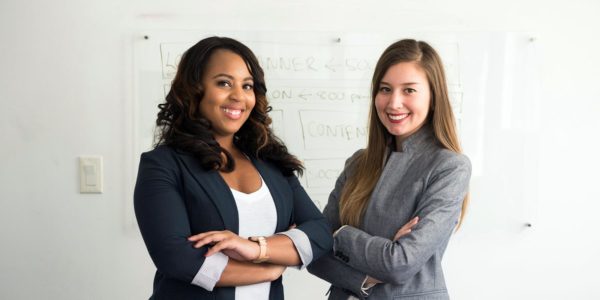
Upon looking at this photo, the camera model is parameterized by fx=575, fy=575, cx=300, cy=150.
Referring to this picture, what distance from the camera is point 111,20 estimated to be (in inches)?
101

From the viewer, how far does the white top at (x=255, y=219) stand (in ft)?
4.80

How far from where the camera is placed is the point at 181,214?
1.38 metres

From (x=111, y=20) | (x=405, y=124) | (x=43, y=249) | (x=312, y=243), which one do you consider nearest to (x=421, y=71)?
(x=405, y=124)

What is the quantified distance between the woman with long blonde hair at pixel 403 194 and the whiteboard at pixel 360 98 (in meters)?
0.85

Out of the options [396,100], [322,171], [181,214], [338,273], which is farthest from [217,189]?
[322,171]

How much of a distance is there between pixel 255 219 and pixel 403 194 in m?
0.46

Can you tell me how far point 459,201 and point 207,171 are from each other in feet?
2.32

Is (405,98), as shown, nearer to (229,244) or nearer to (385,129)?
(385,129)

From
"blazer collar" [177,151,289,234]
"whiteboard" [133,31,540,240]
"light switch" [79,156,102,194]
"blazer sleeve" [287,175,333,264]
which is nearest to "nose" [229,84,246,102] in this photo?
"blazer collar" [177,151,289,234]

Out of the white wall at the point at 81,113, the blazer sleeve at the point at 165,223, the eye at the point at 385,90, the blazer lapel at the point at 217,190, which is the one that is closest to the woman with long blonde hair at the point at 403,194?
the eye at the point at 385,90

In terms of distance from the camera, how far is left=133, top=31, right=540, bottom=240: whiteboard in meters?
2.59

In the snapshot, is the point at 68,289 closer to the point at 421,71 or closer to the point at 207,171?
the point at 207,171

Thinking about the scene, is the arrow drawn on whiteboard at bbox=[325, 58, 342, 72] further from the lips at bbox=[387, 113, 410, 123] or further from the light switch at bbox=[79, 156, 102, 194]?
the light switch at bbox=[79, 156, 102, 194]

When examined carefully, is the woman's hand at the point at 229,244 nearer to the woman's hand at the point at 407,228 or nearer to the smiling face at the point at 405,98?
the woman's hand at the point at 407,228
